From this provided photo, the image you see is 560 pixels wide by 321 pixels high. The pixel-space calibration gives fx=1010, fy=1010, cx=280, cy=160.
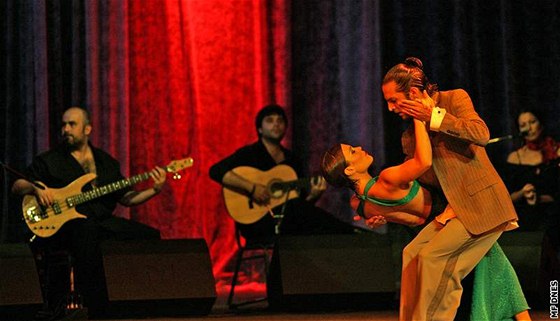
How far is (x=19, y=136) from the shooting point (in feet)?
23.6

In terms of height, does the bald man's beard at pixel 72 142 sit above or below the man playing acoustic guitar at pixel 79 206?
above

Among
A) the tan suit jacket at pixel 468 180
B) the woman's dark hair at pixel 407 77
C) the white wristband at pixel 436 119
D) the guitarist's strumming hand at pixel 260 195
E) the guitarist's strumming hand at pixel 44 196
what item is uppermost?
the woman's dark hair at pixel 407 77

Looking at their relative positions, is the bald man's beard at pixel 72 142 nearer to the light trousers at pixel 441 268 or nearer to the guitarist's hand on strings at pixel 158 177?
the guitarist's hand on strings at pixel 158 177

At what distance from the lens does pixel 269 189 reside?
644cm

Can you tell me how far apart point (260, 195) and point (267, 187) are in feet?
0.32

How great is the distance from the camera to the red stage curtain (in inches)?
298

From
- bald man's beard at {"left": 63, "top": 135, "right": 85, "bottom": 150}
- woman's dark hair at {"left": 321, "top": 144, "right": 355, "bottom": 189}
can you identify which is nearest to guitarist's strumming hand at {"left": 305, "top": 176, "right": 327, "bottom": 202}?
bald man's beard at {"left": 63, "top": 135, "right": 85, "bottom": 150}

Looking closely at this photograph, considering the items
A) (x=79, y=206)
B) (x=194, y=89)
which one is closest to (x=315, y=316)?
(x=79, y=206)

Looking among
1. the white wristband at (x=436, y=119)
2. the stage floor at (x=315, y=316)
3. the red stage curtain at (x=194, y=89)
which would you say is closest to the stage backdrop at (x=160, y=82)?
the red stage curtain at (x=194, y=89)

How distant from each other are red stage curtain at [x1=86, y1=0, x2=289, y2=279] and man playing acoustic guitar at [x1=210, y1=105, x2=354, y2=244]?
3.78ft

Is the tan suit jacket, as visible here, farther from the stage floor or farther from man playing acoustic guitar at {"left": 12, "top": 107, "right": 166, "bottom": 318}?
man playing acoustic guitar at {"left": 12, "top": 107, "right": 166, "bottom": 318}

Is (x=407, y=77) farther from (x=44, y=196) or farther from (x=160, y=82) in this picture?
(x=160, y=82)

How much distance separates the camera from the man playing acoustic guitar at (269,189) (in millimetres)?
6363

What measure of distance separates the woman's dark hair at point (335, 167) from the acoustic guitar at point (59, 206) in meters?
2.46
